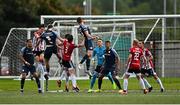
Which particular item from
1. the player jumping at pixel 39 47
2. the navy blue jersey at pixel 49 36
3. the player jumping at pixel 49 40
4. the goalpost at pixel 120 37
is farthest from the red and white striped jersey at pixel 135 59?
the goalpost at pixel 120 37

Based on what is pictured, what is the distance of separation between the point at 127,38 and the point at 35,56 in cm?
1195

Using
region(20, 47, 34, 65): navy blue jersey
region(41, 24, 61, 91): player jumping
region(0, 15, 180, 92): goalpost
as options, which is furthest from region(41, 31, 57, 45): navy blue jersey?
region(0, 15, 180, 92): goalpost

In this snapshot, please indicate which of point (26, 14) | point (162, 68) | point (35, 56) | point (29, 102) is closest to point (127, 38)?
point (162, 68)

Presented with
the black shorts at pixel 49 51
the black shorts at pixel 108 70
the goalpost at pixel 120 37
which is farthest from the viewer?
the goalpost at pixel 120 37

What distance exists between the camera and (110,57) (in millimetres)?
32875

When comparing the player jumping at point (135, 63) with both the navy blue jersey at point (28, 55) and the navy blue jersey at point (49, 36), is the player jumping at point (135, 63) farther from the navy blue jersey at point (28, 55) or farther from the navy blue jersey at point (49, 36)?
the navy blue jersey at point (28, 55)

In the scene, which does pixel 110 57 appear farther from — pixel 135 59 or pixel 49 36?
pixel 49 36

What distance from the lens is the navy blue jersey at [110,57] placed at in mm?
32844

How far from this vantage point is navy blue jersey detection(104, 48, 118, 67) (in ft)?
108

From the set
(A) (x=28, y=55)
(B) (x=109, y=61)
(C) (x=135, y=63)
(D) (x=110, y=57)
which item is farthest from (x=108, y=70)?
(A) (x=28, y=55)

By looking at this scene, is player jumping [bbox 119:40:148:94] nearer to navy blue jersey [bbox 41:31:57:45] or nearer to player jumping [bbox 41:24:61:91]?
player jumping [bbox 41:24:61:91]

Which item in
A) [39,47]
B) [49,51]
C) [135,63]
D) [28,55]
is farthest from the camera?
[49,51]

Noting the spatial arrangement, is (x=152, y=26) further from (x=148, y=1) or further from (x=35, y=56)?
(x=148, y=1)

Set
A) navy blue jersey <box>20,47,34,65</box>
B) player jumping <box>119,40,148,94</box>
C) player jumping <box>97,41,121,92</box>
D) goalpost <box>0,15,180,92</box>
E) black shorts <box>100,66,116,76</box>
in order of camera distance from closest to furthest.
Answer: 1. player jumping <box>119,40,148,94</box>
2. player jumping <box>97,41,121,92</box>
3. black shorts <box>100,66,116,76</box>
4. navy blue jersey <box>20,47,34,65</box>
5. goalpost <box>0,15,180,92</box>
